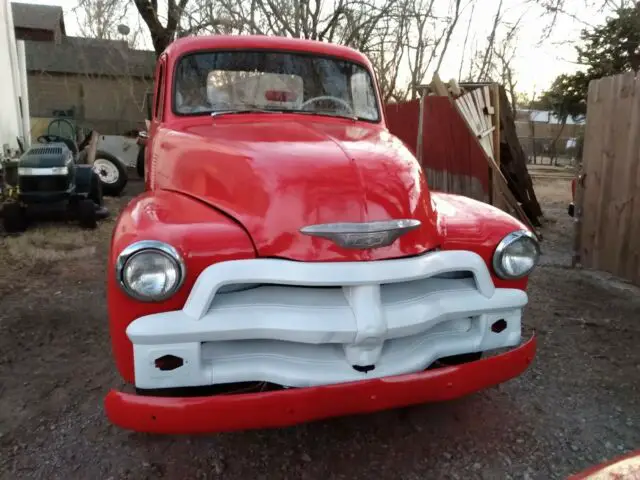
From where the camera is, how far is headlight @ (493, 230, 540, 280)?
8.26 feet

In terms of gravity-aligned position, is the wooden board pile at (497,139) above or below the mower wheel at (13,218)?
above

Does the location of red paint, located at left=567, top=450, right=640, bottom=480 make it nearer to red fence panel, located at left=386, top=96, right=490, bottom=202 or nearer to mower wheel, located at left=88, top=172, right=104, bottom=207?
red fence panel, located at left=386, top=96, right=490, bottom=202

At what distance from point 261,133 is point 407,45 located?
12.3 m

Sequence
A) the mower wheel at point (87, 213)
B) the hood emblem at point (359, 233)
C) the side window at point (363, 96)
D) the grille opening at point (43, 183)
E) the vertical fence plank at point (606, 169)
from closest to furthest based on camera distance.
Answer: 1. the hood emblem at point (359, 233)
2. the side window at point (363, 96)
3. the vertical fence plank at point (606, 169)
4. the grille opening at point (43, 183)
5. the mower wheel at point (87, 213)

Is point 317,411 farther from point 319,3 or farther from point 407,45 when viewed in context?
point 407,45

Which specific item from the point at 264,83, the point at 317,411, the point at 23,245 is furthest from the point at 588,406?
the point at 23,245

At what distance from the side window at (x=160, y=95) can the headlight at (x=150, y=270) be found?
188 cm

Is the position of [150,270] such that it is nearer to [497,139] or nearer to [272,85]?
[272,85]

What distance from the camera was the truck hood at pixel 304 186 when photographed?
2.22 metres

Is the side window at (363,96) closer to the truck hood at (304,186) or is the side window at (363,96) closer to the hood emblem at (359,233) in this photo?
the truck hood at (304,186)

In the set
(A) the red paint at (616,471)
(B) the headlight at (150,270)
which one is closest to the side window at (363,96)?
(B) the headlight at (150,270)

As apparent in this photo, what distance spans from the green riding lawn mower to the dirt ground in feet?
9.83

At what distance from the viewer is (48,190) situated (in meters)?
6.85

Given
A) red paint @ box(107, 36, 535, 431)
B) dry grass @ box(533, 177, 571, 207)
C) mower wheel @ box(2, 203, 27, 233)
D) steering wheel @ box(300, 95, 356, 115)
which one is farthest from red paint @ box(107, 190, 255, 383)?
dry grass @ box(533, 177, 571, 207)
